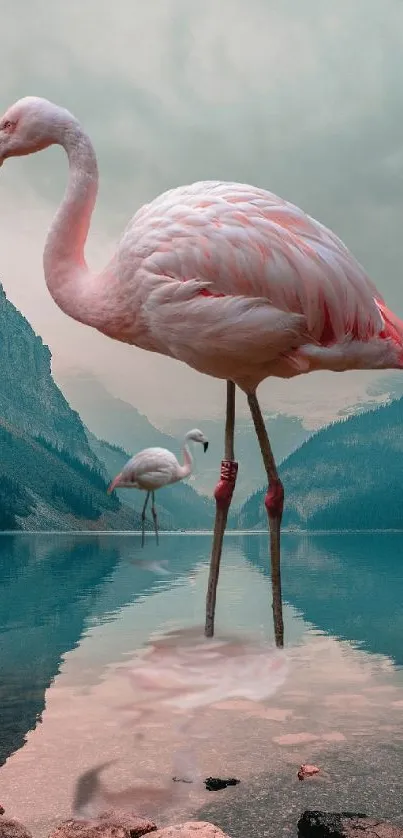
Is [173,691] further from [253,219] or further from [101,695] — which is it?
[253,219]

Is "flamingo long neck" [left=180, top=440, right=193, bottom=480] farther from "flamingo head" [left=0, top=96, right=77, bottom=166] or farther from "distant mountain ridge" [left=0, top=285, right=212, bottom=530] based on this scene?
"distant mountain ridge" [left=0, top=285, right=212, bottom=530]

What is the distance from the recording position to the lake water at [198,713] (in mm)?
3617

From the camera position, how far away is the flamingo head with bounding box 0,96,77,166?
21.3 ft

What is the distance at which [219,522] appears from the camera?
6863 millimetres

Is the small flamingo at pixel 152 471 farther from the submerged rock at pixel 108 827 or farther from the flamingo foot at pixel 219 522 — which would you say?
the submerged rock at pixel 108 827

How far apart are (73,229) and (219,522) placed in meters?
2.76

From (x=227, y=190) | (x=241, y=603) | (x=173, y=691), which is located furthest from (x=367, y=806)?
(x=241, y=603)

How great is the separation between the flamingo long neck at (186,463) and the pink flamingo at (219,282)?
12.0 metres

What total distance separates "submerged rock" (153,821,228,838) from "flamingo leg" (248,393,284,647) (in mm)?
3340

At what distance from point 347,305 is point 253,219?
0.95 meters

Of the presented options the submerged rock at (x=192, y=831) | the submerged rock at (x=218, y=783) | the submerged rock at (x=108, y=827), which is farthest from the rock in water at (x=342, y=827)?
the submerged rock at (x=108, y=827)

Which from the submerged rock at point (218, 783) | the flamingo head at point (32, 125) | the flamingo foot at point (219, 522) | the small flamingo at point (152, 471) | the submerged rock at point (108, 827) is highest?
the flamingo head at point (32, 125)

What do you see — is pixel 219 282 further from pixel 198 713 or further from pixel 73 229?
pixel 198 713

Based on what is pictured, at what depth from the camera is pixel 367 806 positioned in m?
3.52
